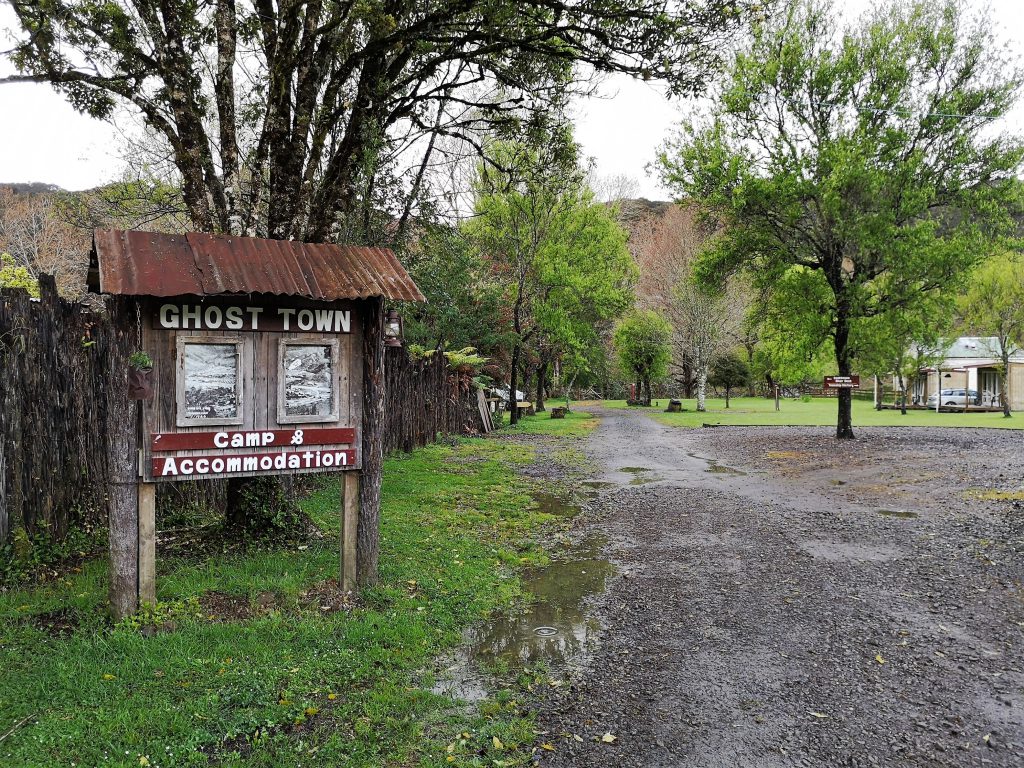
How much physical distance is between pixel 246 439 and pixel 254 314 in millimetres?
983

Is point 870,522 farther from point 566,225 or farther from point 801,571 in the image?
point 566,225

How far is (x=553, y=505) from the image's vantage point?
9.95 metres

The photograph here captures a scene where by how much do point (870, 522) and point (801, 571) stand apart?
293 cm

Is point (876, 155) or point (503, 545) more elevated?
point (876, 155)

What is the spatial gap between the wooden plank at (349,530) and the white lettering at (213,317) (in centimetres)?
160

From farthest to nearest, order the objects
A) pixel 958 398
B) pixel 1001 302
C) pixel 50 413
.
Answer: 1. pixel 958 398
2. pixel 1001 302
3. pixel 50 413

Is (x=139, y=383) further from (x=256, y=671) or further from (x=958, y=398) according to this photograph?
(x=958, y=398)

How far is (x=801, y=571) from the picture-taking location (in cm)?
649

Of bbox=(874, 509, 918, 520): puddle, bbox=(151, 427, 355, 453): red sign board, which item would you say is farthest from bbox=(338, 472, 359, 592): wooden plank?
bbox=(874, 509, 918, 520): puddle

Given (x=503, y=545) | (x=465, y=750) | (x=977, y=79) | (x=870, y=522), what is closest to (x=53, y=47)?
(x=503, y=545)

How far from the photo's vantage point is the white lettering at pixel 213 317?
4.93 metres

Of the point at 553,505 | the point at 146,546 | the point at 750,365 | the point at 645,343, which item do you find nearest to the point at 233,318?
the point at 146,546

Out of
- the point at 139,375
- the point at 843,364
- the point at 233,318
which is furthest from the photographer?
the point at 843,364

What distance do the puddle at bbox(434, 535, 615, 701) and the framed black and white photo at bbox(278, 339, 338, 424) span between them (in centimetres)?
217
